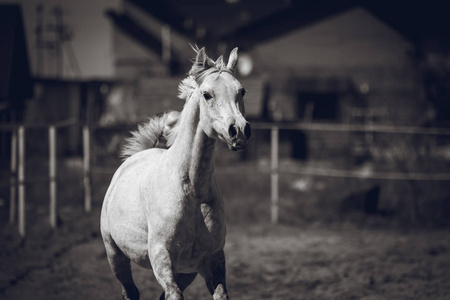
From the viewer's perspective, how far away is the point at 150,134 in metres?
3.94

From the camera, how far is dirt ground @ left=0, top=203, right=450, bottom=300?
5301 millimetres

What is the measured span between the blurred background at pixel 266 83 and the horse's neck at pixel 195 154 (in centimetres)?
746

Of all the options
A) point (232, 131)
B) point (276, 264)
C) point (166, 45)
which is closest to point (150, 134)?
point (232, 131)

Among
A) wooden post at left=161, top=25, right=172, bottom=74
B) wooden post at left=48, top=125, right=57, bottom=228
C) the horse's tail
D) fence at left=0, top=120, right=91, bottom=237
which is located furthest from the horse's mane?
wooden post at left=161, top=25, right=172, bottom=74

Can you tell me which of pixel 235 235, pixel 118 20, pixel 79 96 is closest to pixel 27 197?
pixel 235 235

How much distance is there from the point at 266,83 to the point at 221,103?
15817mm

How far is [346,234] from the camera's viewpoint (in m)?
8.27

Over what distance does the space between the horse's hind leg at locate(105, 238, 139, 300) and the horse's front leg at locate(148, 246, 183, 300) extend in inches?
29.7

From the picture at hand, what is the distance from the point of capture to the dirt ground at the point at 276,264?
5.30 metres

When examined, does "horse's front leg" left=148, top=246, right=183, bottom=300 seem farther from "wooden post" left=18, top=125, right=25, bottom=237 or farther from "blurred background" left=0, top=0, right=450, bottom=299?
"blurred background" left=0, top=0, right=450, bottom=299

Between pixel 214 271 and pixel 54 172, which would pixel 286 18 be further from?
pixel 214 271

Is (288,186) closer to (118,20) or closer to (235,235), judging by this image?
(235,235)

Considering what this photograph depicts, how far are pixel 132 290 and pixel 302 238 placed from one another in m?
4.78

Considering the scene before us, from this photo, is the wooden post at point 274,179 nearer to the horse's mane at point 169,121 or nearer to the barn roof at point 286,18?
the horse's mane at point 169,121
